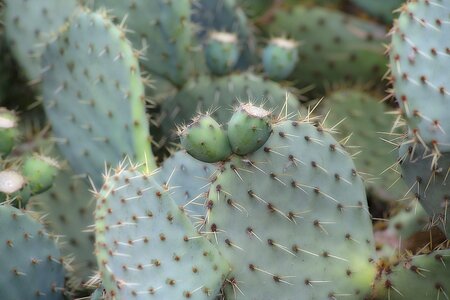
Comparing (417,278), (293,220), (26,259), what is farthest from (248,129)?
(26,259)

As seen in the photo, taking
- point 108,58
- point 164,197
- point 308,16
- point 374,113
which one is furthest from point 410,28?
point 308,16

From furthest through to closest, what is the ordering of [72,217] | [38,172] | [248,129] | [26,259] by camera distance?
[72,217]
[38,172]
[26,259]
[248,129]

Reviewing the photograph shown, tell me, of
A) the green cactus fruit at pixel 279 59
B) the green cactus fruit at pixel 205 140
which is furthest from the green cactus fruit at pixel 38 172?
the green cactus fruit at pixel 279 59

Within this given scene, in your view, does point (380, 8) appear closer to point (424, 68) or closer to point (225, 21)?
point (225, 21)

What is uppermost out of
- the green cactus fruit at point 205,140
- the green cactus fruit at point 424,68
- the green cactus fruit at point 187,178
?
the green cactus fruit at point 424,68

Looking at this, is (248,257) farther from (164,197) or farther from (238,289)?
(164,197)

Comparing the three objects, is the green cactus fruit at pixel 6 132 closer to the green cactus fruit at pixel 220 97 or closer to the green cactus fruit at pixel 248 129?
the green cactus fruit at pixel 220 97
